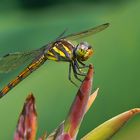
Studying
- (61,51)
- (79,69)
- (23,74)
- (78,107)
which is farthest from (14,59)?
(78,107)

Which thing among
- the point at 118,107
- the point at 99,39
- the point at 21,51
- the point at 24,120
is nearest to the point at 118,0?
the point at 99,39

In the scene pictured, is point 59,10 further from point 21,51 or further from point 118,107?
point 118,107

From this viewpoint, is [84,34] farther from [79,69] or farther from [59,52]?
[79,69]

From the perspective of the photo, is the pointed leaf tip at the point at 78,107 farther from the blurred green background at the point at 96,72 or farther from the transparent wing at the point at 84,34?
the transparent wing at the point at 84,34

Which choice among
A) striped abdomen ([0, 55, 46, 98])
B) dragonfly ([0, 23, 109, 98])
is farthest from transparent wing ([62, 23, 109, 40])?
striped abdomen ([0, 55, 46, 98])

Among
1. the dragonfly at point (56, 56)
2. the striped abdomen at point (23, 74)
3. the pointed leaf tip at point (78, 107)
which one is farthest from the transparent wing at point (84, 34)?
the pointed leaf tip at point (78, 107)

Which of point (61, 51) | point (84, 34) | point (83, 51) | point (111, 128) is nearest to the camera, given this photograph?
point (111, 128)

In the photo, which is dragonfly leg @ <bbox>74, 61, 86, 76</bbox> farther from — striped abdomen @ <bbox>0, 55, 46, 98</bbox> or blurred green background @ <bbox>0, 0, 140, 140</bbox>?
striped abdomen @ <bbox>0, 55, 46, 98</bbox>
